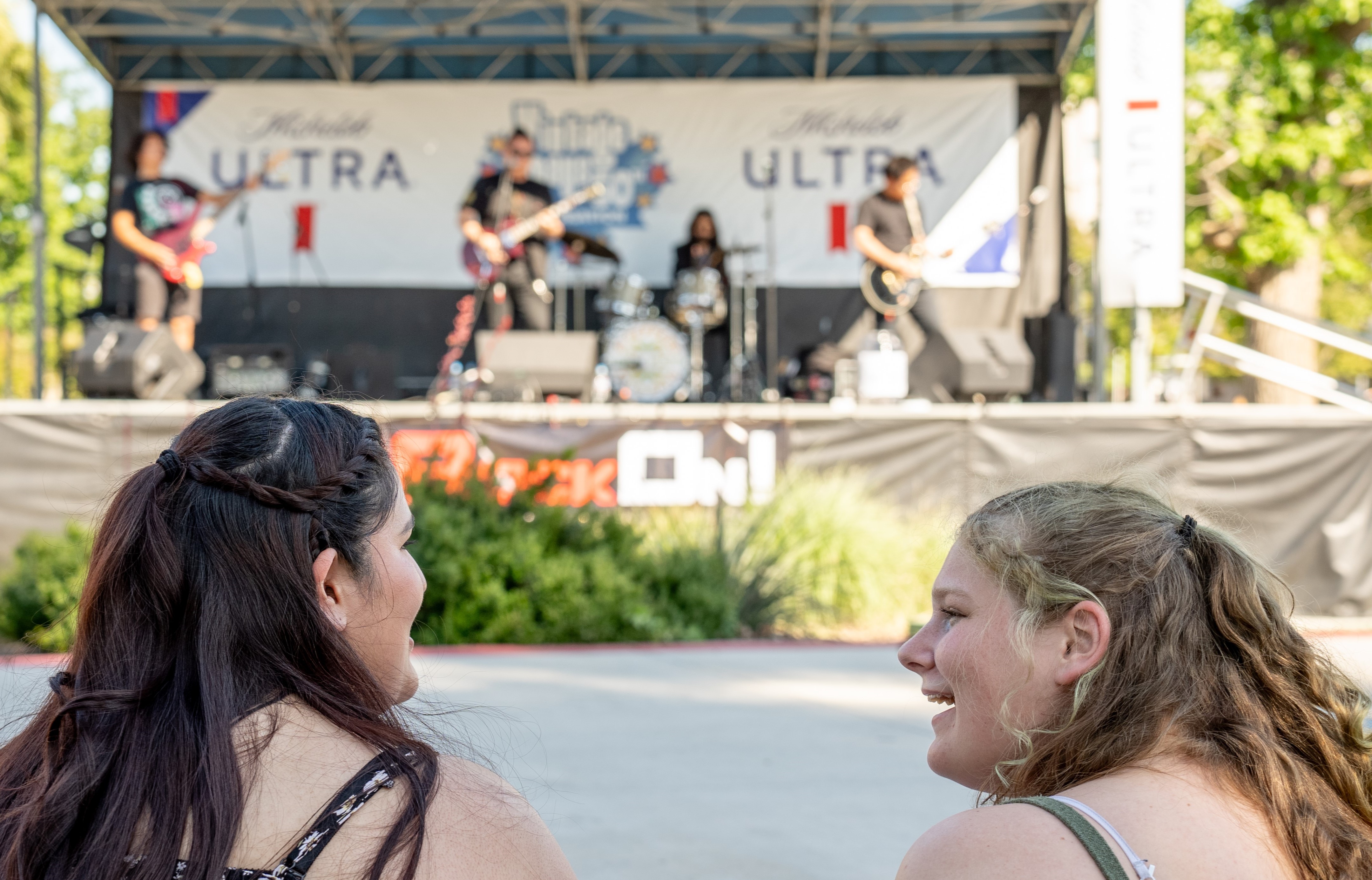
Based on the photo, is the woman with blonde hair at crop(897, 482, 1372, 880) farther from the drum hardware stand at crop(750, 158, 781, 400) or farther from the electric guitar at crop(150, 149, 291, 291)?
the electric guitar at crop(150, 149, 291, 291)

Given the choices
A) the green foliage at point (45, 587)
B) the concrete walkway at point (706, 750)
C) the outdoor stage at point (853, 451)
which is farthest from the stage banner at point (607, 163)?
the concrete walkway at point (706, 750)

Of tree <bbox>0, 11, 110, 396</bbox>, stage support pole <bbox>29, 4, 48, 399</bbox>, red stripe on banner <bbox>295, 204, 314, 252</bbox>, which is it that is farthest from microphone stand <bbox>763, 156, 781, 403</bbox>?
tree <bbox>0, 11, 110, 396</bbox>

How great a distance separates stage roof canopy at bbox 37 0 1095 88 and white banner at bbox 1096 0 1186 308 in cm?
382

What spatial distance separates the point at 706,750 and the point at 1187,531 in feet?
9.73

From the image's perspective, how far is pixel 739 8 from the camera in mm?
12891

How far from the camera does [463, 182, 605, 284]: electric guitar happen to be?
40.0 ft

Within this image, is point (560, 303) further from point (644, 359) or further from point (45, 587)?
point (45, 587)

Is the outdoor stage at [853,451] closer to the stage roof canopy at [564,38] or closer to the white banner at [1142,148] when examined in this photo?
the white banner at [1142,148]

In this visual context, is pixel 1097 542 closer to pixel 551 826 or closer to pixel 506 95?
pixel 551 826

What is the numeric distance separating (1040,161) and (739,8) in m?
3.73

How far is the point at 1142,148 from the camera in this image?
8703 millimetres

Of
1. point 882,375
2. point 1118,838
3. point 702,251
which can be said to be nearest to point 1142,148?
point 882,375

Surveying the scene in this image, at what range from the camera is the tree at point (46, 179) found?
22.2 metres

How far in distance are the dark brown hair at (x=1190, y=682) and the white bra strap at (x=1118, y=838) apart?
15cm
